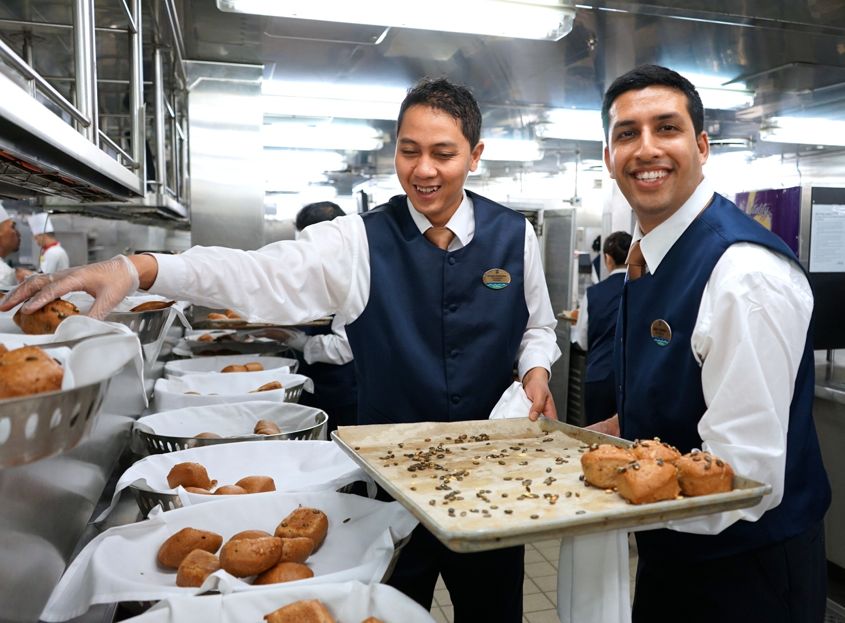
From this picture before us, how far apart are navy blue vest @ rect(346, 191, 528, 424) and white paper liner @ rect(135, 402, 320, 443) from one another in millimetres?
335

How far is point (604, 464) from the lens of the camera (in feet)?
3.80

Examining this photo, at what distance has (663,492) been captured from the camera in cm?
105

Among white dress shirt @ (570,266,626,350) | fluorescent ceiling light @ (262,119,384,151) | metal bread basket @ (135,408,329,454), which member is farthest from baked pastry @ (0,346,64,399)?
fluorescent ceiling light @ (262,119,384,151)

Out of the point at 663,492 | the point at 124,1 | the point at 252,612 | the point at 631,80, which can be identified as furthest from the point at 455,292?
the point at 124,1

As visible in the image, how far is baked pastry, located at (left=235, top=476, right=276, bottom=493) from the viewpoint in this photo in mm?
1456

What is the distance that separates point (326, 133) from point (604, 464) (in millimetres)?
6973

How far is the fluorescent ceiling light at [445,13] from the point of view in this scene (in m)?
3.02

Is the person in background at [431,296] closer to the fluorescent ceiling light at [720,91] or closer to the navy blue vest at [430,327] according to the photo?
the navy blue vest at [430,327]

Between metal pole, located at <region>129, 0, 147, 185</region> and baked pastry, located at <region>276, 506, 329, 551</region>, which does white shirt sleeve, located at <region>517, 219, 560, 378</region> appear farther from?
metal pole, located at <region>129, 0, 147, 185</region>

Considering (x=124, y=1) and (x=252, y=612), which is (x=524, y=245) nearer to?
(x=252, y=612)

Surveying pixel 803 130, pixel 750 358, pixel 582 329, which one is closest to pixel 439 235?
pixel 750 358

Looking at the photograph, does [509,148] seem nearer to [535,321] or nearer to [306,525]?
[535,321]

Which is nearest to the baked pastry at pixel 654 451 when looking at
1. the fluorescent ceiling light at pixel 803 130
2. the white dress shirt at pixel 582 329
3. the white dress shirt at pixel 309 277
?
the white dress shirt at pixel 309 277

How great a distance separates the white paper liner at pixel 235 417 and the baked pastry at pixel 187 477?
0.50 metres
